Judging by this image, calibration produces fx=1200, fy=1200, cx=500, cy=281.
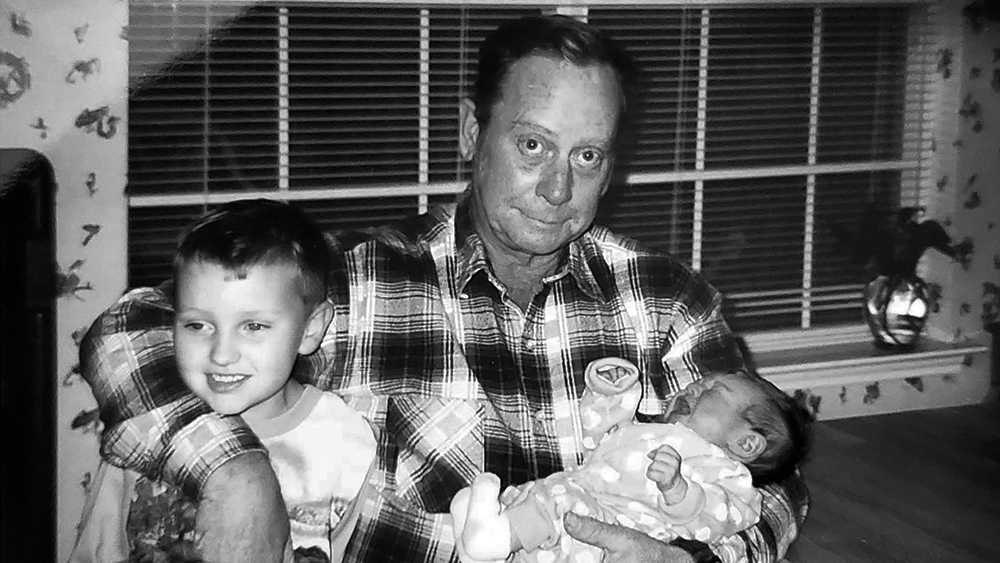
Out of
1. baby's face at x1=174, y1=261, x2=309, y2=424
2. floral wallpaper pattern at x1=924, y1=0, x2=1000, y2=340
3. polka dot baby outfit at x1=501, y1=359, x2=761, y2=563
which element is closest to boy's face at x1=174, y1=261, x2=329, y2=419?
baby's face at x1=174, y1=261, x2=309, y2=424

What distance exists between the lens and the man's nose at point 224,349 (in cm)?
91

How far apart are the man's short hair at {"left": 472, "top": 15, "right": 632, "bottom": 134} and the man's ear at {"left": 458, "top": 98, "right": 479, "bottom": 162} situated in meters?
0.02

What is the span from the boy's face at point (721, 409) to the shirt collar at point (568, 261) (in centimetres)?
14

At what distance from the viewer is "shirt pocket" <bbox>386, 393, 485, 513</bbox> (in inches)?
43.4

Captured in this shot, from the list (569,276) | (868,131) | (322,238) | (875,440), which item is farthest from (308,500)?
(868,131)

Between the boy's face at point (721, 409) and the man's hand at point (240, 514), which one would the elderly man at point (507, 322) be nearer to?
the boy's face at point (721, 409)

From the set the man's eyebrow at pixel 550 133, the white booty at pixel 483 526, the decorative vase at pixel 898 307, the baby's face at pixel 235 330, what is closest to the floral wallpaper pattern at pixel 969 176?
the decorative vase at pixel 898 307

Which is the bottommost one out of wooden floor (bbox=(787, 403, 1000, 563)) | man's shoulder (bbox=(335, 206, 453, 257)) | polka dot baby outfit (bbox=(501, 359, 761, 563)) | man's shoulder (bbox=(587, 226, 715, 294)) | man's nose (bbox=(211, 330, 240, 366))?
wooden floor (bbox=(787, 403, 1000, 563))

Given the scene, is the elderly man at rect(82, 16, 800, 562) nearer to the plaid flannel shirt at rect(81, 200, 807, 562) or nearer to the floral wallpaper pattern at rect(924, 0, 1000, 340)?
the plaid flannel shirt at rect(81, 200, 807, 562)

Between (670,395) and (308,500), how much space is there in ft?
1.26

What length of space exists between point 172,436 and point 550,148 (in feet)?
1.37

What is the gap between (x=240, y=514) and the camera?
89 cm

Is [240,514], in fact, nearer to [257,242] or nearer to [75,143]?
[257,242]

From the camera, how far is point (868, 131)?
7.29ft
